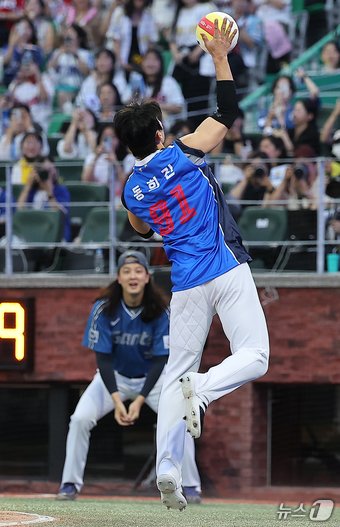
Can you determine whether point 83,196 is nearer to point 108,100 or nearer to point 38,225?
point 38,225

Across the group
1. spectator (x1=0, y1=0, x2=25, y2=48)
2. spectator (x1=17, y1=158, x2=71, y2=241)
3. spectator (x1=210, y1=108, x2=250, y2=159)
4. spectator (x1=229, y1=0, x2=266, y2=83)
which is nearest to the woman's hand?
spectator (x1=17, y1=158, x2=71, y2=241)

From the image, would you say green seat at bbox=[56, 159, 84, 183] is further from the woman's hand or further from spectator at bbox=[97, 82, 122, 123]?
the woman's hand

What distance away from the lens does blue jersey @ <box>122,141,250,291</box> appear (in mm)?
7004

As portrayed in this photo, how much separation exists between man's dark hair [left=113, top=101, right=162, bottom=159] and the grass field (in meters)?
2.13

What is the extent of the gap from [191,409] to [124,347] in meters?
3.52

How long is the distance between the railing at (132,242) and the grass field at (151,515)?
2818mm

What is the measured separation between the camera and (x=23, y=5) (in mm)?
18875

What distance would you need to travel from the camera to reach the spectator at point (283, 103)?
14.3 meters

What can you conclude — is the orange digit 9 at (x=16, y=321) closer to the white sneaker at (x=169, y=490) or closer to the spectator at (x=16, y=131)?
the white sneaker at (x=169, y=490)

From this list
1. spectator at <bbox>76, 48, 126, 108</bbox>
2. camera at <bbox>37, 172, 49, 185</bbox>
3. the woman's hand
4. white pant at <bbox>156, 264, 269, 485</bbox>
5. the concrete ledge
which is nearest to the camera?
white pant at <bbox>156, 264, 269, 485</bbox>

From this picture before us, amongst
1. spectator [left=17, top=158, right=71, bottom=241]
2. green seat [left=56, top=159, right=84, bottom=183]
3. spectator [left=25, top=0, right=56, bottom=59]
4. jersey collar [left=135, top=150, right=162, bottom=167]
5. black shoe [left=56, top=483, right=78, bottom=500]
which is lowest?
black shoe [left=56, top=483, right=78, bottom=500]

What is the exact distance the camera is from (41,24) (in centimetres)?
1828

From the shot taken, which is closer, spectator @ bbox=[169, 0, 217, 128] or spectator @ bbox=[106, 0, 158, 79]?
spectator @ bbox=[169, 0, 217, 128]

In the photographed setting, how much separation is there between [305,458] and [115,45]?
6725mm
